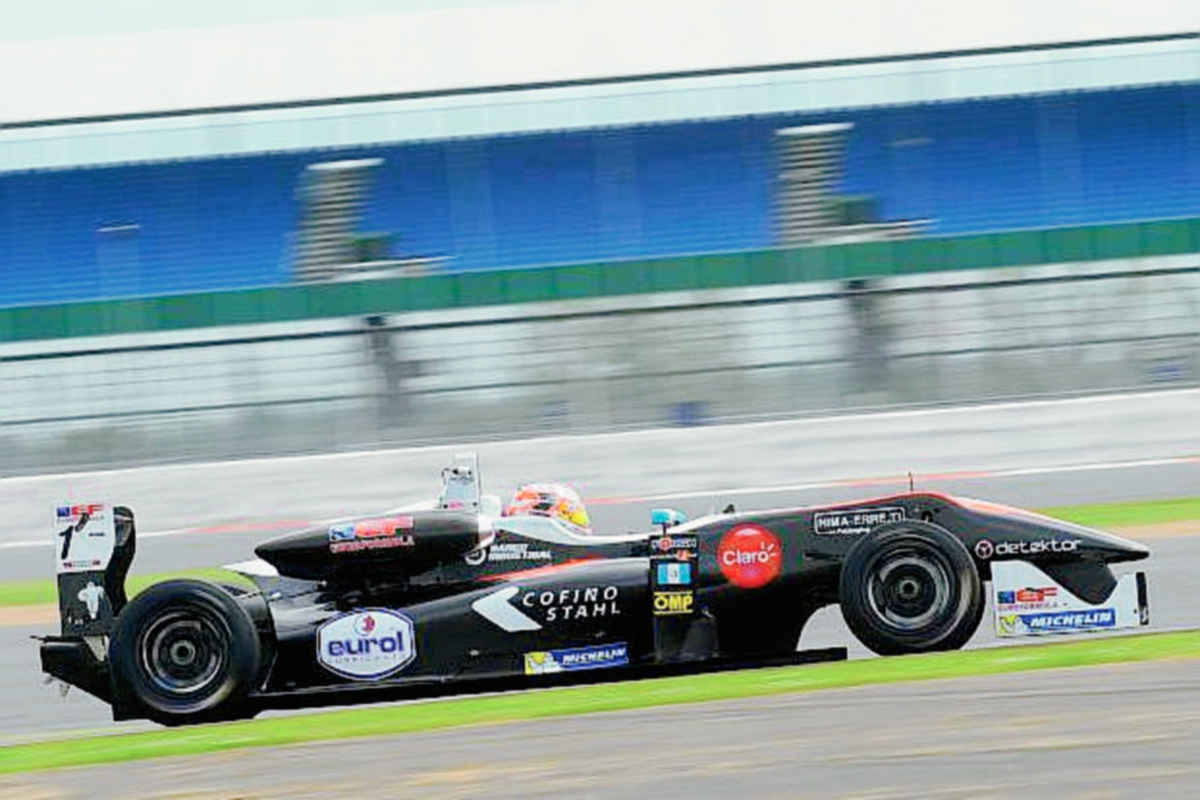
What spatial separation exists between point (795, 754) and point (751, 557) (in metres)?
2.02

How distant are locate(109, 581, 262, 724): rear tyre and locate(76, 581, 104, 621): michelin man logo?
18 cm

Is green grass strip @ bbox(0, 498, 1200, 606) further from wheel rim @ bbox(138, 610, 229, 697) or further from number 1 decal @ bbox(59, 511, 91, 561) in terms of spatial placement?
wheel rim @ bbox(138, 610, 229, 697)

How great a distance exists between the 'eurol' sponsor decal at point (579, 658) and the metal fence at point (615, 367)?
726 cm

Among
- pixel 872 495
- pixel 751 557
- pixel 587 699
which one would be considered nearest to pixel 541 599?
pixel 587 699

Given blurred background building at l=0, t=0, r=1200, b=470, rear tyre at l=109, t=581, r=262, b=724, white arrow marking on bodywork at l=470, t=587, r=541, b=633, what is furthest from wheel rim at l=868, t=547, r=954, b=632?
blurred background building at l=0, t=0, r=1200, b=470

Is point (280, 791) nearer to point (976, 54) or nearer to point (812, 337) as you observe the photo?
point (812, 337)

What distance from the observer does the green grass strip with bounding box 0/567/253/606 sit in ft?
41.5

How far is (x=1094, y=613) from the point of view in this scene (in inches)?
300

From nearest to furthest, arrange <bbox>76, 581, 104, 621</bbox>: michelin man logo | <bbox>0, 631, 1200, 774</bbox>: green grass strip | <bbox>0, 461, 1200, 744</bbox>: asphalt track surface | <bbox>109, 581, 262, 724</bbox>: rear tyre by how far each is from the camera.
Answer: <bbox>0, 631, 1200, 774</bbox>: green grass strip → <bbox>109, 581, 262, 724</bbox>: rear tyre → <bbox>76, 581, 104, 621</bbox>: michelin man logo → <bbox>0, 461, 1200, 744</bbox>: asphalt track surface

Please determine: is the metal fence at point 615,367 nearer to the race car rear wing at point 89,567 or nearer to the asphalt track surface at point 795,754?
the race car rear wing at point 89,567

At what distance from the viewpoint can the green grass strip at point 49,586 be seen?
1265cm

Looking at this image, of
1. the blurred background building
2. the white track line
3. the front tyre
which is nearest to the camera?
the front tyre

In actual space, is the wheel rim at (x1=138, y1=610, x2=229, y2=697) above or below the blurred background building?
below

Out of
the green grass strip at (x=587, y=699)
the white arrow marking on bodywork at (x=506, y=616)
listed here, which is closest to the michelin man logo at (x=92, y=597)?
the green grass strip at (x=587, y=699)
